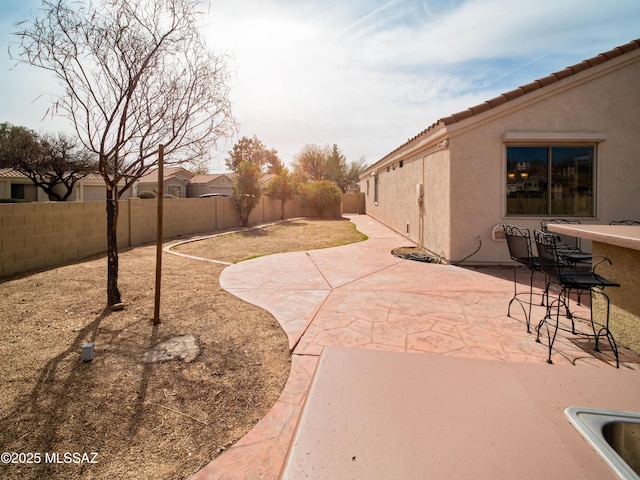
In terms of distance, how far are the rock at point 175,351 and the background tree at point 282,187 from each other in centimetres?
1881

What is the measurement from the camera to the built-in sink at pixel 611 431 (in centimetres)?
178

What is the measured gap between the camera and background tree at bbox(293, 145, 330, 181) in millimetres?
40562

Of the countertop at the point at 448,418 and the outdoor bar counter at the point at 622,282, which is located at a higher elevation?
the outdoor bar counter at the point at 622,282

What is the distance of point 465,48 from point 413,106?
189 inches

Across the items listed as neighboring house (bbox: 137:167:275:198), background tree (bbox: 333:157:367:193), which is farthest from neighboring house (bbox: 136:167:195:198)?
background tree (bbox: 333:157:367:193)

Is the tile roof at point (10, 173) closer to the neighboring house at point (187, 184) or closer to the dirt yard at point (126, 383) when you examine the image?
the neighboring house at point (187, 184)

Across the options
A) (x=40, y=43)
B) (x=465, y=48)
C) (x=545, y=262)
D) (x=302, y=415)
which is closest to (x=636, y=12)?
(x=465, y=48)

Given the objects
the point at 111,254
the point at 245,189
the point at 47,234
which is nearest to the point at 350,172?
the point at 245,189

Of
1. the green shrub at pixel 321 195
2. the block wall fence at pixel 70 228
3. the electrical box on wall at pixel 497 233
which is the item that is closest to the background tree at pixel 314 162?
the green shrub at pixel 321 195

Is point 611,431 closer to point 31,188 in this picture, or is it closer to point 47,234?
point 47,234

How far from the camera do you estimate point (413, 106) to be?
13172mm

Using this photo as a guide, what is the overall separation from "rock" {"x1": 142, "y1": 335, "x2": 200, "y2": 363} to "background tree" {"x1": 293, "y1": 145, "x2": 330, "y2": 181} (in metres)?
37.5

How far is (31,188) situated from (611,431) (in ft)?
110

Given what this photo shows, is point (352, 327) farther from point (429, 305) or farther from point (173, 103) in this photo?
point (173, 103)
